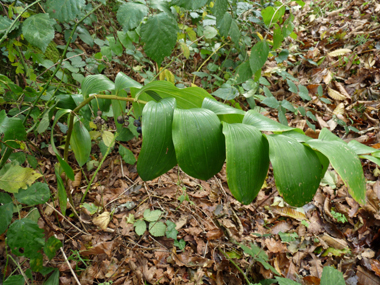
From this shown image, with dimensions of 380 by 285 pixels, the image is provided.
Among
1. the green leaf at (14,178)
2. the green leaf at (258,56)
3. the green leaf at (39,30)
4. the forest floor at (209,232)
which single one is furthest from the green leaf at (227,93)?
the green leaf at (14,178)

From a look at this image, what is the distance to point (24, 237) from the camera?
817 mm

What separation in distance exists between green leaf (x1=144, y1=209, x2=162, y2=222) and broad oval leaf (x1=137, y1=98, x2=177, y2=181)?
0.87 m

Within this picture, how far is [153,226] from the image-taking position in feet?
4.46

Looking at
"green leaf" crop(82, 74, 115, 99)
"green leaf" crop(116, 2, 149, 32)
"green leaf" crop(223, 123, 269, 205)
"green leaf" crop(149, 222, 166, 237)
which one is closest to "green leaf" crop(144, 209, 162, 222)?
"green leaf" crop(149, 222, 166, 237)

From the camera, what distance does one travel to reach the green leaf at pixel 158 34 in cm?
77

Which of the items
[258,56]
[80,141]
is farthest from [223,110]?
[258,56]

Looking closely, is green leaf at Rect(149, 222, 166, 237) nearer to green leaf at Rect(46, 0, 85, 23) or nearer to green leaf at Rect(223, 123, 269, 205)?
green leaf at Rect(223, 123, 269, 205)

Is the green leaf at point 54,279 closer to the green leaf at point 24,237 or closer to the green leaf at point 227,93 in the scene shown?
the green leaf at point 24,237

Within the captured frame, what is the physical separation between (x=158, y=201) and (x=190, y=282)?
0.53 m

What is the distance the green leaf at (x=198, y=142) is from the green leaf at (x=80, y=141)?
556 mm

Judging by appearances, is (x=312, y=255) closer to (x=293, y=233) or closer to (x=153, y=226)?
(x=293, y=233)

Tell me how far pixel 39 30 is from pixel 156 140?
0.58 metres

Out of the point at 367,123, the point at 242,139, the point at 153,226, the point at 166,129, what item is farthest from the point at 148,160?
the point at 367,123

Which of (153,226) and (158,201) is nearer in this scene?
(153,226)
